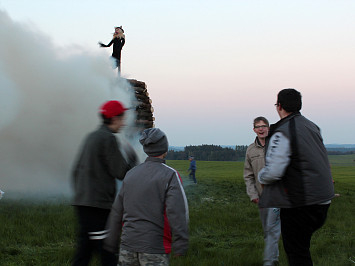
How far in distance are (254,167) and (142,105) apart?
7261mm

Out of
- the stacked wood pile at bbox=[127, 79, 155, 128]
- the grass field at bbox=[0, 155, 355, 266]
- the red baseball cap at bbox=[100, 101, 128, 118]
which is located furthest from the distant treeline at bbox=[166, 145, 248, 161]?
the red baseball cap at bbox=[100, 101, 128, 118]

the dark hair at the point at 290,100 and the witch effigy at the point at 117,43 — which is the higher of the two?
the witch effigy at the point at 117,43

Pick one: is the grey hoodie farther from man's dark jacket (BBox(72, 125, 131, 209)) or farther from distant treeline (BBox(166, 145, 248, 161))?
distant treeline (BBox(166, 145, 248, 161))

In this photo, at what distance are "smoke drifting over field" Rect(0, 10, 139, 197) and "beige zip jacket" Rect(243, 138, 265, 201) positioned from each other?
6.73 meters

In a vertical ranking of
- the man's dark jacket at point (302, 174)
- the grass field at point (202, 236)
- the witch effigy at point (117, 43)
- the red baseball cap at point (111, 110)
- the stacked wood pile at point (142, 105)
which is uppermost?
the witch effigy at point (117, 43)

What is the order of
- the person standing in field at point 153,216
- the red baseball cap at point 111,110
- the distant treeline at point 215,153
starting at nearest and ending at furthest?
the person standing in field at point 153,216
the red baseball cap at point 111,110
the distant treeline at point 215,153

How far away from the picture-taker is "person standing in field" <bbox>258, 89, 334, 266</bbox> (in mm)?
3230

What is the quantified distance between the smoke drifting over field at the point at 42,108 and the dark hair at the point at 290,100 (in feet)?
26.3

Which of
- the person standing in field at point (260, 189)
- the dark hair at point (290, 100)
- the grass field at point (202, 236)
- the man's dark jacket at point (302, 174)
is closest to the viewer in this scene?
the man's dark jacket at point (302, 174)

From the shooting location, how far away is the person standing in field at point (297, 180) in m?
3.23

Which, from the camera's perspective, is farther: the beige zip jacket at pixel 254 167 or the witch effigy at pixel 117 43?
the witch effigy at pixel 117 43

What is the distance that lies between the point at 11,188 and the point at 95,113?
122 inches

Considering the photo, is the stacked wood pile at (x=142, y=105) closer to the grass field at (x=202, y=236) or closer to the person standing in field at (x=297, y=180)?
the grass field at (x=202, y=236)

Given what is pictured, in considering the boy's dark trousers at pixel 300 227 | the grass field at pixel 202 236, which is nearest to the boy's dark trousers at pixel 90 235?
the grass field at pixel 202 236
